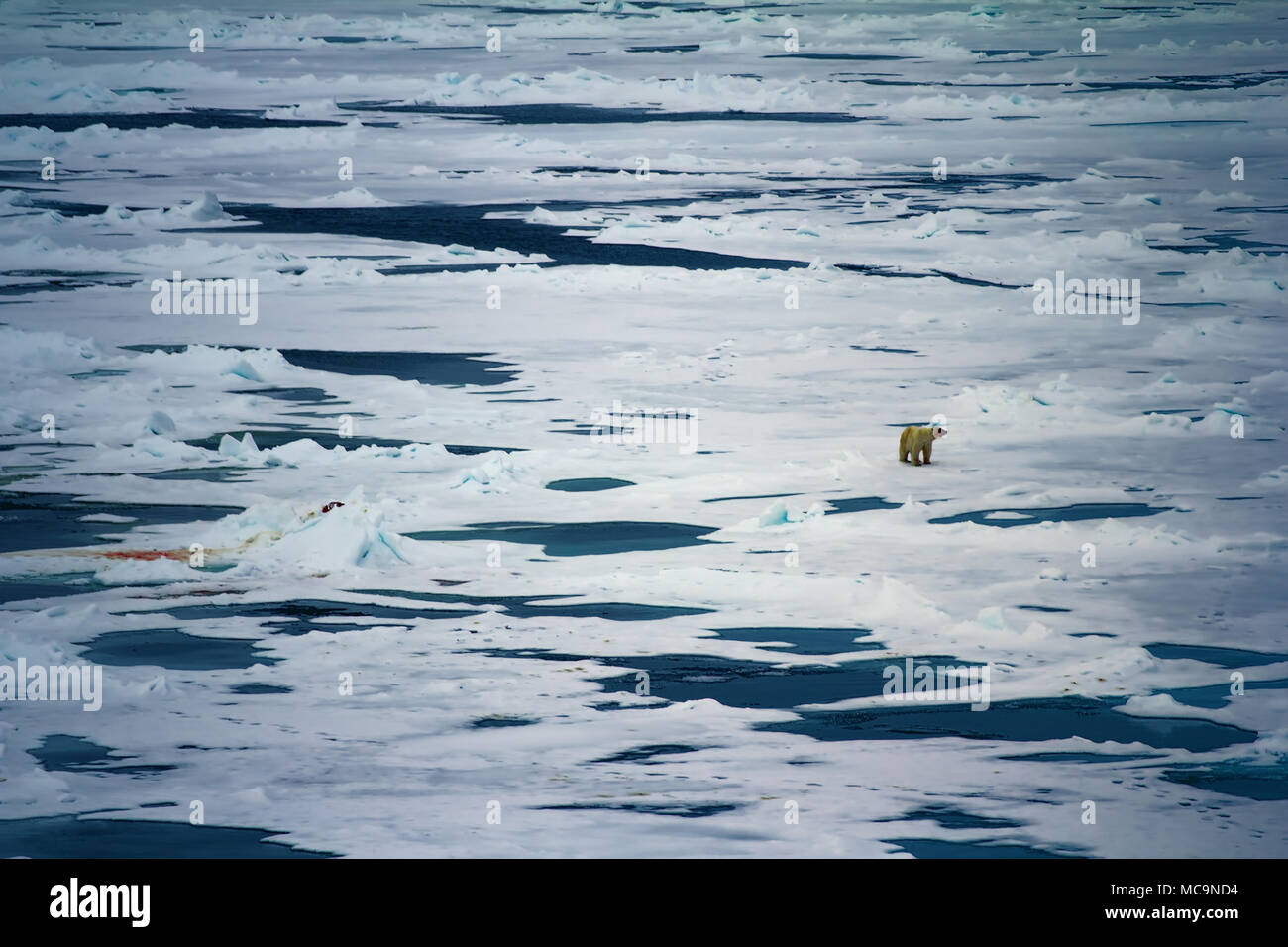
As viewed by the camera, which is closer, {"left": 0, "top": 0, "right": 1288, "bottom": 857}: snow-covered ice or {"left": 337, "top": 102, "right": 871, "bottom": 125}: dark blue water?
{"left": 0, "top": 0, "right": 1288, "bottom": 857}: snow-covered ice

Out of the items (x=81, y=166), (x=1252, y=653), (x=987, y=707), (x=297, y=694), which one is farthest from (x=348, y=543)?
(x=81, y=166)

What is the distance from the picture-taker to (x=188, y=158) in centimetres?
2323

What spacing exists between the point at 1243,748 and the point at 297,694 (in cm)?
288

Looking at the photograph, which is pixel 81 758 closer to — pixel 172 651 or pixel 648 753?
pixel 172 651

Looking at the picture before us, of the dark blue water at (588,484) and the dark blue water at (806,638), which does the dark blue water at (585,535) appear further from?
the dark blue water at (806,638)

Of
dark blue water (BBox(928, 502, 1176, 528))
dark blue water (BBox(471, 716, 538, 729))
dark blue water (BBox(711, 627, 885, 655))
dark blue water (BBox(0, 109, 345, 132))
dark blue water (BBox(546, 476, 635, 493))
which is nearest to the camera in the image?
dark blue water (BBox(471, 716, 538, 729))

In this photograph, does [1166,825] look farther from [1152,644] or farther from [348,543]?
[348,543]

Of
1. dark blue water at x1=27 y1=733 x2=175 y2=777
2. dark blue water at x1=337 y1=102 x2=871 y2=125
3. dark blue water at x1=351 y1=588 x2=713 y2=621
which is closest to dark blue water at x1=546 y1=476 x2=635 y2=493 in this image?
dark blue water at x1=351 y1=588 x2=713 y2=621

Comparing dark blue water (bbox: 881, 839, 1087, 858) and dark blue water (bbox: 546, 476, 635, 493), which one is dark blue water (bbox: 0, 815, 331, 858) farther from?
dark blue water (bbox: 546, 476, 635, 493)

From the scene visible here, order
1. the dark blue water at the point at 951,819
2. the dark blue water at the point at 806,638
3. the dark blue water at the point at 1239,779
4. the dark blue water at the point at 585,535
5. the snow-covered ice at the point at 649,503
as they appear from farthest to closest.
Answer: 1. the dark blue water at the point at 585,535
2. the dark blue water at the point at 806,638
3. the snow-covered ice at the point at 649,503
4. the dark blue water at the point at 1239,779
5. the dark blue water at the point at 951,819

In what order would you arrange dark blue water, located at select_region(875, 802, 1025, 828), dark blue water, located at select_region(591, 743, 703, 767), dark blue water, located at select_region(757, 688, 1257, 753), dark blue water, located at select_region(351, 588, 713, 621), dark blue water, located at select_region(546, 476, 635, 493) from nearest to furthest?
dark blue water, located at select_region(875, 802, 1025, 828) < dark blue water, located at select_region(591, 743, 703, 767) < dark blue water, located at select_region(757, 688, 1257, 753) < dark blue water, located at select_region(351, 588, 713, 621) < dark blue water, located at select_region(546, 476, 635, 493)

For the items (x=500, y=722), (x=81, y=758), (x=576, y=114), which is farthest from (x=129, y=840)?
(x=576, y=114)

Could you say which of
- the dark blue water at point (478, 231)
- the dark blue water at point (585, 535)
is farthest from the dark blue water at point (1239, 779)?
the dark blue water at point (478, 231)

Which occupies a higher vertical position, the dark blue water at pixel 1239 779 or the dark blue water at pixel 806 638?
the dark blue water at pixel 806 638
